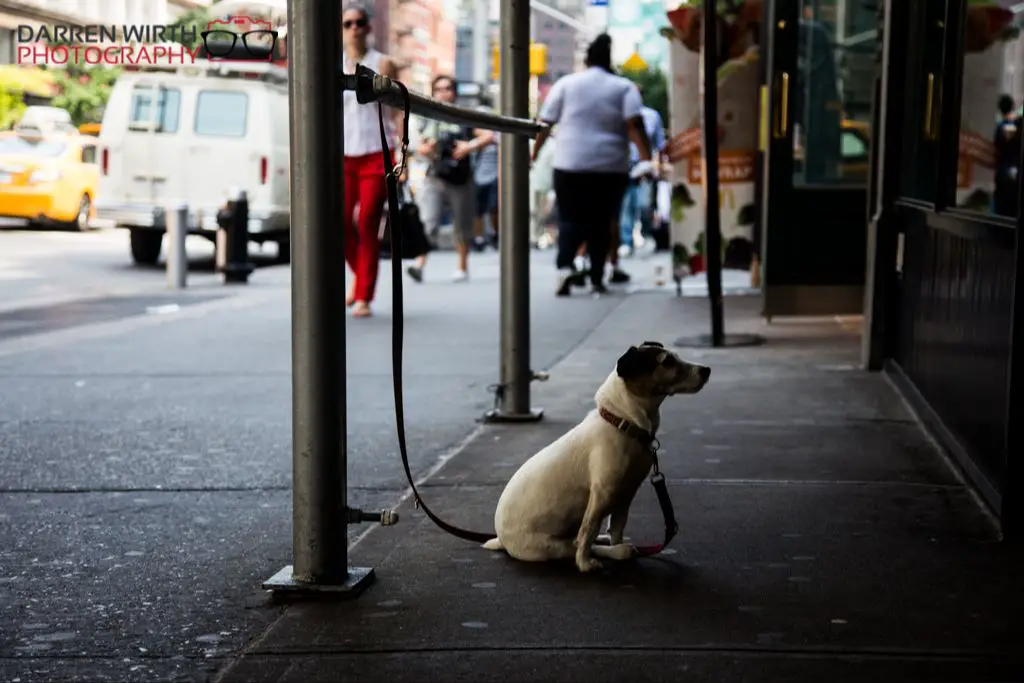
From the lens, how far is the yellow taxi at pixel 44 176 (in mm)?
22375

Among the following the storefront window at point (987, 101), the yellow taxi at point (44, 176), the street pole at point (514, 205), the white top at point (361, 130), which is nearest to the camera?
the street pole at point (514, 205)

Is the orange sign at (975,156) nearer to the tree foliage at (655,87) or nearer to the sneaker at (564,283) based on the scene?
the sneaker at (564,283)

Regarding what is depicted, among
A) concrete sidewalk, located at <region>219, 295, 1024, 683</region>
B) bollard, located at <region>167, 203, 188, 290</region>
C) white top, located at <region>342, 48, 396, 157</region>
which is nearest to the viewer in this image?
concrete sidewalk, located at <region>219, 295, 1024, 683</region>

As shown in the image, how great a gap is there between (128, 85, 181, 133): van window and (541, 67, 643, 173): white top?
23.6ft

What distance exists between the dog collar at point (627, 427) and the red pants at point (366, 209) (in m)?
6.72

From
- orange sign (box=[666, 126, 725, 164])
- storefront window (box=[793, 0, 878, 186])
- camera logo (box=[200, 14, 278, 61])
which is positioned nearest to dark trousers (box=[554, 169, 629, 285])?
orange sign (box=[666, 126, 725, 164])

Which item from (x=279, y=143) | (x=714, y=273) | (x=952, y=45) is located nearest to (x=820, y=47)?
(x=714, y=273)

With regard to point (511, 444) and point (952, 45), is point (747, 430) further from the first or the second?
point (952, 45)

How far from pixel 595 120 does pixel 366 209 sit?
264 centimetres

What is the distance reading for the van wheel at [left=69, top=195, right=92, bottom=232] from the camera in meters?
23.2

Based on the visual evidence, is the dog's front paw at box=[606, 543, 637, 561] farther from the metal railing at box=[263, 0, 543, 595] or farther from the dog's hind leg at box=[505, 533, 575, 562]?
the metal railing at box=[263, 0, 543, 595]

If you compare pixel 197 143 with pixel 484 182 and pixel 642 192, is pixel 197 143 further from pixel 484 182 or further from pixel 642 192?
pixel 642 192

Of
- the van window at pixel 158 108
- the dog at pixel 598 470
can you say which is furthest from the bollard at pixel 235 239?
the dog at pixel 598 470

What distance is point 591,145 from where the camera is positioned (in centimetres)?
1241
